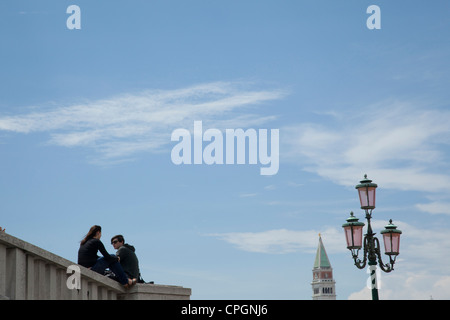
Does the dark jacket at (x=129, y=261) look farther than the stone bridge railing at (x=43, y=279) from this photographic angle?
Yes

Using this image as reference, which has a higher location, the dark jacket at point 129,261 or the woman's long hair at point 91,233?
the woman's long hair at point 91,233

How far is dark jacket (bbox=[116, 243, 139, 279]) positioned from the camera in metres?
11.9

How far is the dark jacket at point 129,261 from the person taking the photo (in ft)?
38.9

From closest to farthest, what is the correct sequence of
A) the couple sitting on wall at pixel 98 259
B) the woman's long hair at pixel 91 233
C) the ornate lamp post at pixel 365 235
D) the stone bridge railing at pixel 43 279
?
1. the stone bridge railing at pixel 43 279
2. the couple sitting on wall at pixel 98 259
3. the woman's long hair at pixel 91 233
4. the ornate lamp post at pixel 365 235

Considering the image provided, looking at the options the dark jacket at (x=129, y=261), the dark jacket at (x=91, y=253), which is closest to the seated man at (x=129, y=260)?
the dark jacket at (x=129, y=261)

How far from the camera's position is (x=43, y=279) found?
10.1 m

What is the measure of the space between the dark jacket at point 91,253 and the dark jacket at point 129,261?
0.46 m

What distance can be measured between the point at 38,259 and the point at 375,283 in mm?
11091

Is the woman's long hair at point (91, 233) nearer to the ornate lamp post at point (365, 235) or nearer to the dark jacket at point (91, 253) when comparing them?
the dark jacket at point (91, 253)

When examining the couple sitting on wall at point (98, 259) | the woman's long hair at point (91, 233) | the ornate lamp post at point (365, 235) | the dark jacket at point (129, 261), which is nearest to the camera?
the couple sitting on wall at point (98, 259)

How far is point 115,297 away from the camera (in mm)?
11336

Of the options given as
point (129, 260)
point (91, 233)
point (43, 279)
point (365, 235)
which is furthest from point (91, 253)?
point (365, 235)

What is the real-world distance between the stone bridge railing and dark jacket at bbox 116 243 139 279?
0.47 meters
